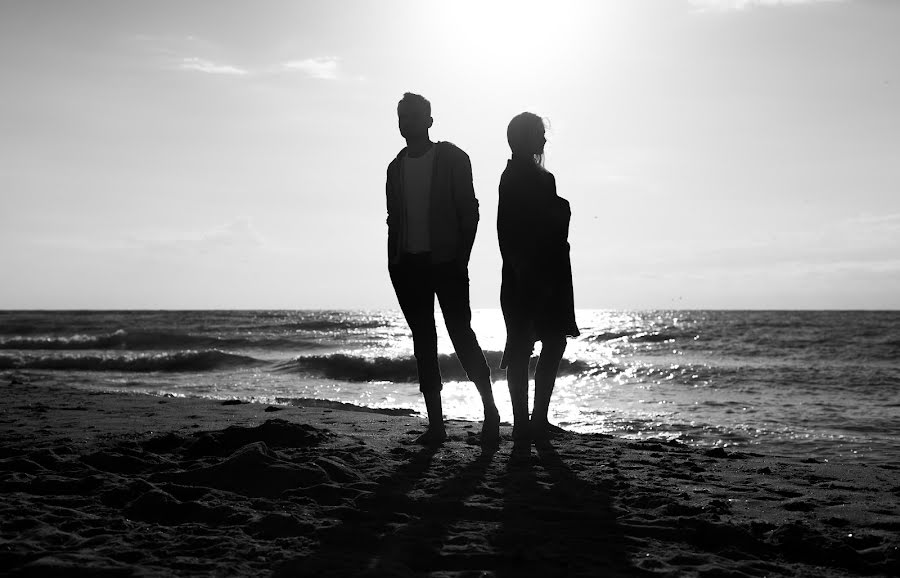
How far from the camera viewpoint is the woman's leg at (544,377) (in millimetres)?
4301

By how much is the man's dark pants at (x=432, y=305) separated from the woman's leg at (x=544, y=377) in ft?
1.22

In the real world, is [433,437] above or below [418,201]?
below

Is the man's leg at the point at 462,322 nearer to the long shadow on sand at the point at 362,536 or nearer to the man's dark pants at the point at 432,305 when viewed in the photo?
the man's dark pants at the point at 432,305

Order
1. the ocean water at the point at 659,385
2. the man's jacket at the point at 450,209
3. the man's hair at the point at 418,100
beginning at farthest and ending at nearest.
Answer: the ocean water at the point at 659,385 → the man's hair at the point at 418,100 → the man's jacket at the point at 450,209

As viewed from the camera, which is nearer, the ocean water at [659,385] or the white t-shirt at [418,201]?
the white t-shirt at [418,201]

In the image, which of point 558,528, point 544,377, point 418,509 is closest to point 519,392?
point 544,377

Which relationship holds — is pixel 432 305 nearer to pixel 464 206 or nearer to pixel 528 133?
pixel 464 206

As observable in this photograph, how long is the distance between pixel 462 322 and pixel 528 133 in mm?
1239

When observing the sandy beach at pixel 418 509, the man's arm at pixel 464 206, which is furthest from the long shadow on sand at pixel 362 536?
the man's arm at pixel 464 206

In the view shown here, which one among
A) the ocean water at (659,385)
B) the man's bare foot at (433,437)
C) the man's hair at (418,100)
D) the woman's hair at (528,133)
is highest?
the man's hair at (418,100)

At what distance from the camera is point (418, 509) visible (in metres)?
2.77

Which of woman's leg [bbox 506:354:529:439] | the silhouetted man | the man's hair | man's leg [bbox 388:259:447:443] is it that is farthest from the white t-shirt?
woman's leg [bbox 506:354:529:439]

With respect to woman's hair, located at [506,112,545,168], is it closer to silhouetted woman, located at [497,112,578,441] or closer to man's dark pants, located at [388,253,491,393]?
silhouetted woman, located at [497,112,578,441]

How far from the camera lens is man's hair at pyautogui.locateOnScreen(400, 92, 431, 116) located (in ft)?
13.8
